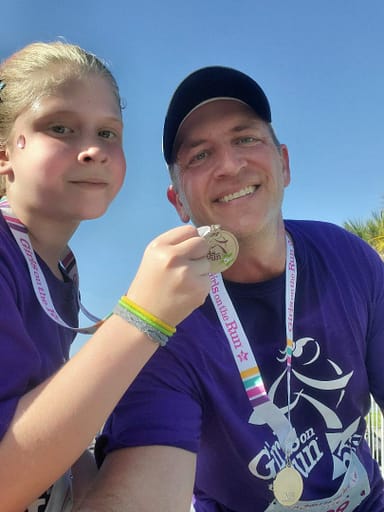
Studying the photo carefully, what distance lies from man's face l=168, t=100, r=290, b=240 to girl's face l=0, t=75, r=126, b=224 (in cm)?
65

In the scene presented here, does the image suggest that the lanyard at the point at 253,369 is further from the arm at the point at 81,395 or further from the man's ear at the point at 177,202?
the arm at the point at 81,395

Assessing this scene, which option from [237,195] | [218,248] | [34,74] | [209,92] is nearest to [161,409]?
[218,248]

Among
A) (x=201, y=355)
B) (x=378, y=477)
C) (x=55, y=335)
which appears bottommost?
(x=378, y=477)

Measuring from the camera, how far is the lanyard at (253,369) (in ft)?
8.09

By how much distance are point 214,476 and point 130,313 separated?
1.37 metres

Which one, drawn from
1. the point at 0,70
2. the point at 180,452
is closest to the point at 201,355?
the point at 180,452

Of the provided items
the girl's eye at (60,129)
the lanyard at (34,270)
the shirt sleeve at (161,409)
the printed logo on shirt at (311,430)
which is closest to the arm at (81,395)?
the lanyard at (34,270)

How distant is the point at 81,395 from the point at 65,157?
1.08 metres

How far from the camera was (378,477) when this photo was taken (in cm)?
287

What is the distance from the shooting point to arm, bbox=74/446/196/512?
1.95 m

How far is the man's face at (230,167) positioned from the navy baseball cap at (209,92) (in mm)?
37

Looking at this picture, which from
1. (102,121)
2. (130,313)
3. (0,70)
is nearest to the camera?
(130,313)

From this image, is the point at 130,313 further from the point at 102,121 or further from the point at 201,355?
the point at 102,121

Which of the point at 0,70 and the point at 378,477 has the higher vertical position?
the point at 0,70
